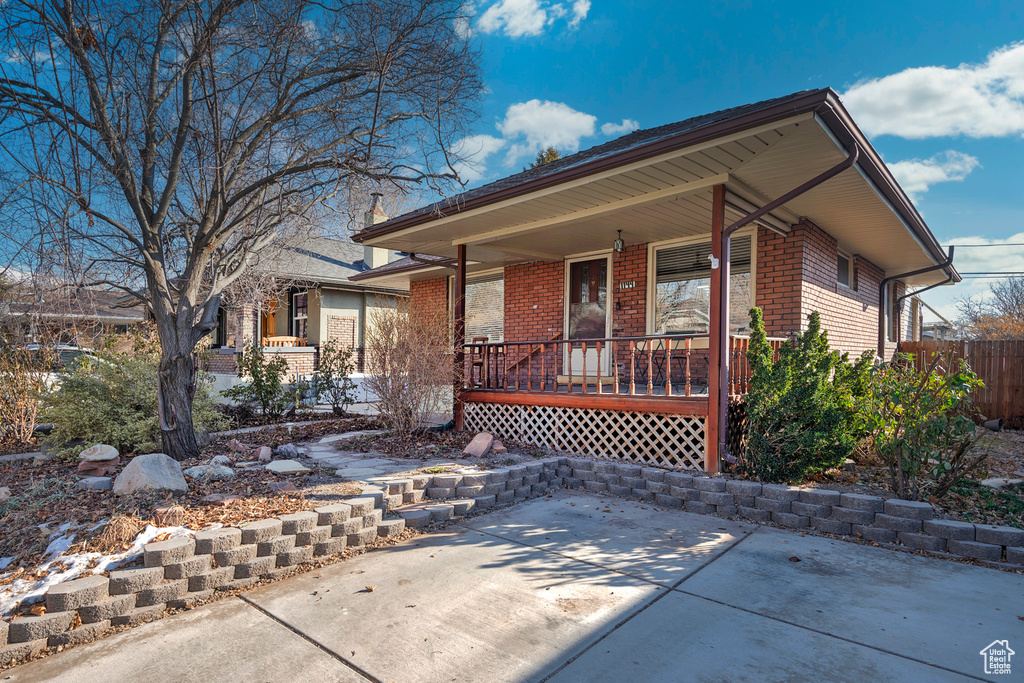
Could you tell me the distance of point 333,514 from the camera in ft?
13.3

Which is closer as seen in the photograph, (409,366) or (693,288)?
(409,366)

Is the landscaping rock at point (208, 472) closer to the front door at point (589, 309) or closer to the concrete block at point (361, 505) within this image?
the concrete block at point (361, 505)

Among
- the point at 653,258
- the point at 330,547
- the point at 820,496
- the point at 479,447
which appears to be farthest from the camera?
the point at 653,258

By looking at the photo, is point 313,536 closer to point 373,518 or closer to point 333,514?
point 333,514

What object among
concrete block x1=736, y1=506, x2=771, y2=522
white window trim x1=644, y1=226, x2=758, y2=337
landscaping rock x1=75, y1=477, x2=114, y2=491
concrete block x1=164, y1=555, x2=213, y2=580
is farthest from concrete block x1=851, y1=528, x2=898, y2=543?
landscaping rock x1=75, y1=477, x2=114, y2=491

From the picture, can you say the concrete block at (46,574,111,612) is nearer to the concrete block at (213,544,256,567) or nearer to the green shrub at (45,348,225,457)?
the concrete block at (213,544,256,567)

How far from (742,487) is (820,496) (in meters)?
0.64

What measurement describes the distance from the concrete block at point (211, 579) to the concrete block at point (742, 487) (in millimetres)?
4217

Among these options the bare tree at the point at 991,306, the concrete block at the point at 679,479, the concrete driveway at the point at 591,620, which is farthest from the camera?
the bare tree at the point at 991,306

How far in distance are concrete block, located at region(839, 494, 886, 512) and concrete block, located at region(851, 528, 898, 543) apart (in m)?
0.14

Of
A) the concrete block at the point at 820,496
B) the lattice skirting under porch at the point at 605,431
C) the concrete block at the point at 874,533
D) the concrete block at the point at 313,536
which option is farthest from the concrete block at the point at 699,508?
the concrete block at the point at 313,536

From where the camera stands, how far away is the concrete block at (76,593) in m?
2.81

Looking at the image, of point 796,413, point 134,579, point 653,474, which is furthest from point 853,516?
point 134,579

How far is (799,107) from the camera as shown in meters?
4.05
